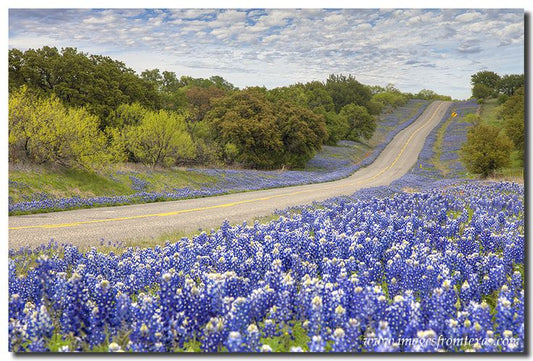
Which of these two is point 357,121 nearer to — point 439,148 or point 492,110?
point 439,148

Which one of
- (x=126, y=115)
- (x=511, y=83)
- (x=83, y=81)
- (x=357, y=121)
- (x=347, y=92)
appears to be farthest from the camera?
(x=347, y=92)

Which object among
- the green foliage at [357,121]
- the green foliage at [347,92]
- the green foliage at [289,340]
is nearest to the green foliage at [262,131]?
the green foliage at [357,121]

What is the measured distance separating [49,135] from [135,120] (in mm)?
16974

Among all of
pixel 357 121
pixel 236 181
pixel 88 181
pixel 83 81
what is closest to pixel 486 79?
pixel 88 181

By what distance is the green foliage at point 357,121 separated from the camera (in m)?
75.1

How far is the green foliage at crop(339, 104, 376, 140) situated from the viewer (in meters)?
75.1

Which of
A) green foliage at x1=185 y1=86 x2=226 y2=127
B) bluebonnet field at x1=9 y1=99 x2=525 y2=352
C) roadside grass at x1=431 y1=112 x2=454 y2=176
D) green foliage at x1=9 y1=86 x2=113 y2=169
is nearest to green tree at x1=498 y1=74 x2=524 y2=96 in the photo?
bluebonnet field at x1=9 y1=99 x2=525 y2=352

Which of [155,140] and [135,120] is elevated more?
[135,120]

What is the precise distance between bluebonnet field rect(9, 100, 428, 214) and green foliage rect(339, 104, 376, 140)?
2842 mm

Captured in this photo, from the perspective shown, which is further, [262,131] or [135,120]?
[262,131]

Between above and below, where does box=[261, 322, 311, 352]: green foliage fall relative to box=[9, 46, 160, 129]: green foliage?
below

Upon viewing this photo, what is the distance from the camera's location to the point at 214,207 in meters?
20.7

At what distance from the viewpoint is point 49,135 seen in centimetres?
2197

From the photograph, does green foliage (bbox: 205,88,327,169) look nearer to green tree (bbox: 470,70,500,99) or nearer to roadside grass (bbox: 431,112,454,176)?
roadside grass (bbox: 431,112,454,176)
